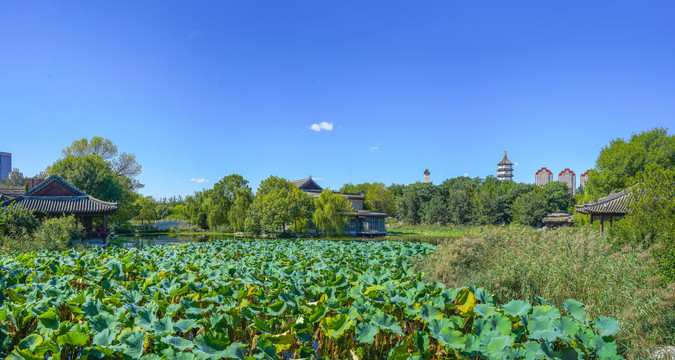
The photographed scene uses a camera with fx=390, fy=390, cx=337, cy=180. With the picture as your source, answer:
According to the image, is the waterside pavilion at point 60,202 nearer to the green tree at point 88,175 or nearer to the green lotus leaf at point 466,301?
the green tree at point 88,175

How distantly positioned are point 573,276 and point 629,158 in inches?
865

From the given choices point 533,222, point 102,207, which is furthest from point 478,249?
point 533,222

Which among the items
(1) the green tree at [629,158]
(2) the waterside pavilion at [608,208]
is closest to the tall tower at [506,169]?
(1) the green tree at [629,158]

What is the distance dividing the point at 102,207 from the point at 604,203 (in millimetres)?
22634

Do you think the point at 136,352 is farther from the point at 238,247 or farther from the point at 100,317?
the point at 238,247

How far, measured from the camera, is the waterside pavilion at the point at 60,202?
55.4ft

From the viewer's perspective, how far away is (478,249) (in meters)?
6.21

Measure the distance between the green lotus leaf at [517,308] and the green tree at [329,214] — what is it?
2556 centimetres

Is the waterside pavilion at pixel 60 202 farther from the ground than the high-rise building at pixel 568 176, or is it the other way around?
the high-rise building at pixel 568 176

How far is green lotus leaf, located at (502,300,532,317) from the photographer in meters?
2.79

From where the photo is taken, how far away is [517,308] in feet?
9.38

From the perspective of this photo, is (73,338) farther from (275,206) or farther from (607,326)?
(275,206)

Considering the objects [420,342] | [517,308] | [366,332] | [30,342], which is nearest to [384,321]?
[366,332]

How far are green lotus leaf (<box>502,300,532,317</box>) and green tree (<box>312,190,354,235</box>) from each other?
25.6 meters
